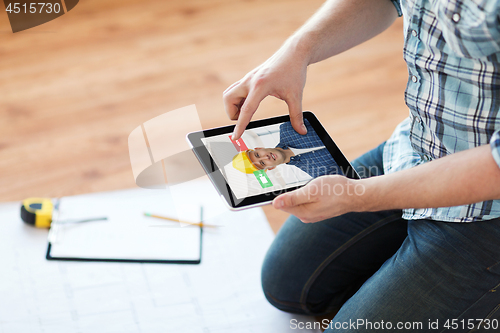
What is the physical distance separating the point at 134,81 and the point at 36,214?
635 millimetres

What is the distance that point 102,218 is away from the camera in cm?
109

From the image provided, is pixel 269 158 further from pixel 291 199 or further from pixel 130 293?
pixel 130 293

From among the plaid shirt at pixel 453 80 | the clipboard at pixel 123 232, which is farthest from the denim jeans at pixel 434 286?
the clipboard at pixel 123 232

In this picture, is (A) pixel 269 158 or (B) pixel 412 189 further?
(A) pixel 269 158

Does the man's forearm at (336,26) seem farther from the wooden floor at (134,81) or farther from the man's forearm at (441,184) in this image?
the wooden floor at (134,81)

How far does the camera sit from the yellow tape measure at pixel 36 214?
1046 mm

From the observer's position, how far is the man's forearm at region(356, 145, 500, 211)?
0.59m

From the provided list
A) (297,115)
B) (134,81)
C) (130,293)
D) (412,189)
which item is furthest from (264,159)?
(134,81)

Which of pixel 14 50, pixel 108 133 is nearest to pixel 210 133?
pixel 108 133

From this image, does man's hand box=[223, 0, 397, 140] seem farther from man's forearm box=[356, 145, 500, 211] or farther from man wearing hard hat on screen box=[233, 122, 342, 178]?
man's forearm box=[356, 145, 500, 211]

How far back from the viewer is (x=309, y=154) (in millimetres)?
770

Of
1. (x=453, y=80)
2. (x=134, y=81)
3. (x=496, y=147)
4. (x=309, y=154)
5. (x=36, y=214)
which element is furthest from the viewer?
(x=134, y=81)

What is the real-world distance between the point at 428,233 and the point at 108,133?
94 centimetres

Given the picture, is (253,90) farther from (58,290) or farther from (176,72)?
(176,72)
